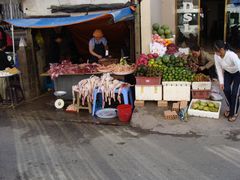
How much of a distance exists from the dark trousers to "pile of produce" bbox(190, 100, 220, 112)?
0.36 meters

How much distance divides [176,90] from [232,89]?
4.34 feet

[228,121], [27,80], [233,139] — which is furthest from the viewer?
[27,80]

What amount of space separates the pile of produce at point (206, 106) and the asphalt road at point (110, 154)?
2.72 ft

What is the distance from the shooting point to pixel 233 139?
20.8 feet

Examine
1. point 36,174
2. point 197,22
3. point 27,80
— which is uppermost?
point 197,22

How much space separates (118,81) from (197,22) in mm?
6518

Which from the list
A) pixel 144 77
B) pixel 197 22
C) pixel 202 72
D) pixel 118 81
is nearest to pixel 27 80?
pixel 118 81

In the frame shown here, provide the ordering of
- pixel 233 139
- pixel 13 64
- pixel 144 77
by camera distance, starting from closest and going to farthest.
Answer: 1. pixel 233 139
2. pixel 144 77
3. pixel 13 64

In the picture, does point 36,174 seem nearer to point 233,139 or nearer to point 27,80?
point 233,139

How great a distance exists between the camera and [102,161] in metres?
5.56

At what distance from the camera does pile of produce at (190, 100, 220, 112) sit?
23.7 ft

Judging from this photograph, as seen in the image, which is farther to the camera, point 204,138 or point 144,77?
point 144,77

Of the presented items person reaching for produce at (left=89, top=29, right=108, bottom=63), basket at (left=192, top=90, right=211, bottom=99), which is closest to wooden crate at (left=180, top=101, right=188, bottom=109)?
basket at (left=192, top=90, right=211, bottom=99)

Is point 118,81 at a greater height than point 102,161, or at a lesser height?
greater
